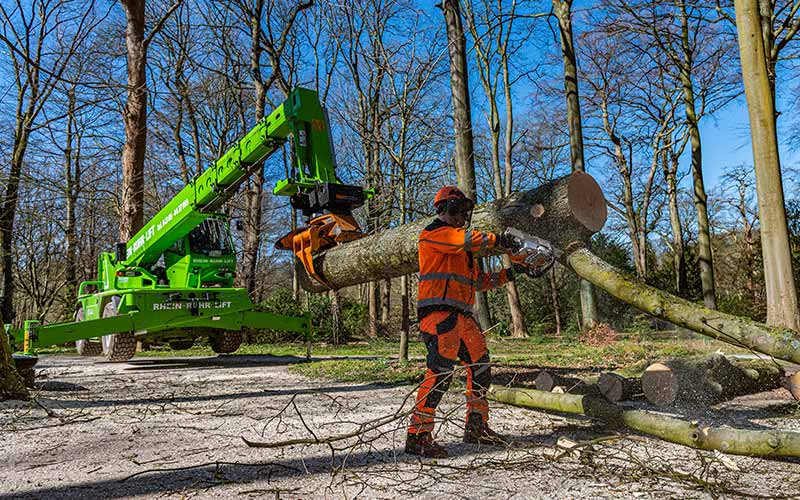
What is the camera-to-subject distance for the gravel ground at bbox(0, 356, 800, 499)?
3.14 metres

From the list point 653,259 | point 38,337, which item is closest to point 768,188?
point 38,337

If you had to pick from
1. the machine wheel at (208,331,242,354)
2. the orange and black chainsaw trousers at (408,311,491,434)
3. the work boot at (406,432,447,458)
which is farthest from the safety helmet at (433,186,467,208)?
the machine wheel at (208,331,242,354)

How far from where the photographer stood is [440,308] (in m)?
4.11

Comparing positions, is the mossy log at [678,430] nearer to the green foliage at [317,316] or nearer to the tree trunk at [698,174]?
the green foliage at [317,316]

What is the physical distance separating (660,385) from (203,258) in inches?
309

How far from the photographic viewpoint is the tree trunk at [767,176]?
854 cm

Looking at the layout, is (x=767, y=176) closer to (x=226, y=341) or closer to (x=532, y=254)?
(x=532, y=254)

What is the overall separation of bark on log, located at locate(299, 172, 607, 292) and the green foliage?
11.0 metres

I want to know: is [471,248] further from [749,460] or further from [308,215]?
[308,215]

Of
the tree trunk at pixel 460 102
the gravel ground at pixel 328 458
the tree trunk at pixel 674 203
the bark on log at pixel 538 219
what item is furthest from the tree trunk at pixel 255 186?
the tree trunk at pixel 674 203

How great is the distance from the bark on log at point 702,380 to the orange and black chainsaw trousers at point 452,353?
2.08 metres

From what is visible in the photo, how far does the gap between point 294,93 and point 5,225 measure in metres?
12.6

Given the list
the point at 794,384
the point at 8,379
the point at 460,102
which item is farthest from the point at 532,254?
the point at 460,102

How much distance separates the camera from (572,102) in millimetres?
15023
